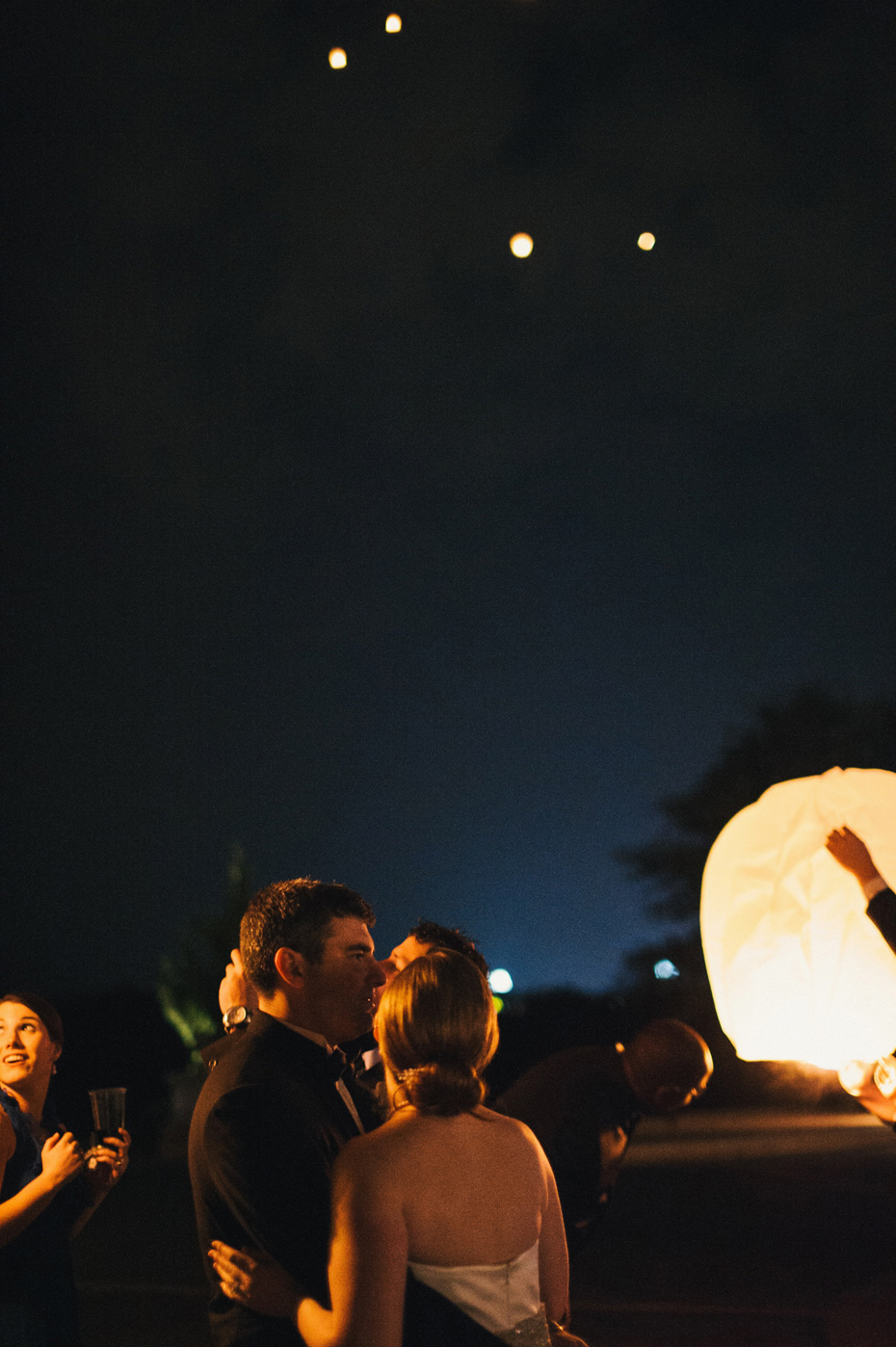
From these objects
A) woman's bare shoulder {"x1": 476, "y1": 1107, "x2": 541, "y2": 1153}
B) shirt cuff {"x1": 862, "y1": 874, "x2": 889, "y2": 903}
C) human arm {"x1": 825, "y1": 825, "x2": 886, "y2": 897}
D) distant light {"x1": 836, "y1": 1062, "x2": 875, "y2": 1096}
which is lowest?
woman's bare shoulder {"x1": 476, "y1": 1107, "x2": 541, "y2": 1153}

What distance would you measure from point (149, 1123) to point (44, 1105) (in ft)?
51.0

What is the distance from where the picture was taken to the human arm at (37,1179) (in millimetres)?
2996

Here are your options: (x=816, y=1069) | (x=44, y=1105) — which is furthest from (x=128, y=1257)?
(x=816, y=1069)

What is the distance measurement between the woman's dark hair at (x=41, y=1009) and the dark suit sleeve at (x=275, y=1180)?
167cm

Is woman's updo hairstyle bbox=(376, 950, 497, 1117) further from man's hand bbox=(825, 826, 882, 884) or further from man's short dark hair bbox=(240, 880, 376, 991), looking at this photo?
man's hand bbox=(825, 826, 882, 884)

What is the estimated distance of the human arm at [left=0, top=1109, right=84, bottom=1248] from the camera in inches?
118

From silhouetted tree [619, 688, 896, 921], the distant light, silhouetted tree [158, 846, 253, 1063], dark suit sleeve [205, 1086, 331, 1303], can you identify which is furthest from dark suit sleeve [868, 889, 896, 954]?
silhouetted tree [619, 688, 896, 921]

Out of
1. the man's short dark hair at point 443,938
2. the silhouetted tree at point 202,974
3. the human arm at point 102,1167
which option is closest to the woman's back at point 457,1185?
the man's short dark hair at point 443,938

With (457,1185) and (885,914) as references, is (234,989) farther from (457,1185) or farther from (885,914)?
(885,914)

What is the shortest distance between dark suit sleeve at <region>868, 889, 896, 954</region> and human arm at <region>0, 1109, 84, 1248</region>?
226 centimetres

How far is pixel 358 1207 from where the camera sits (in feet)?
6.32

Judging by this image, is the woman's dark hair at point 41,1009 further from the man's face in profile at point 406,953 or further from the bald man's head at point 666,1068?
the bald man's head at point 666,1068

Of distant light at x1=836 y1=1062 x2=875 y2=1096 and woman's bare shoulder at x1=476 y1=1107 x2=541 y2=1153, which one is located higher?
distant light at x1=836 y1=1062 x2=875 y2=1096

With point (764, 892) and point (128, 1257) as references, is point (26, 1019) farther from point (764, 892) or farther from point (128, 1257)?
point (128, 1257)
